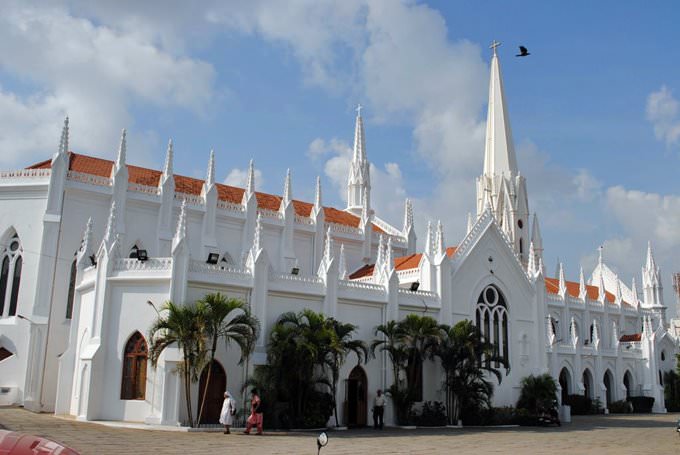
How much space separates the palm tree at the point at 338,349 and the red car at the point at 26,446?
2215 cm

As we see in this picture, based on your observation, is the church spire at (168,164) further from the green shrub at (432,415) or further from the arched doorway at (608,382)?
the arched doorway at (608,382)

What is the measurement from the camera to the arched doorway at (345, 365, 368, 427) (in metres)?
30.0

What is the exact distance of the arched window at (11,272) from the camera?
32.0 meters

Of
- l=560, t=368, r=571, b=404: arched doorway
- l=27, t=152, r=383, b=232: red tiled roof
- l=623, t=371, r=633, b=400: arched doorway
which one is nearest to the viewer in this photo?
l=27, t=152, r=383, b=232: red tiled roof

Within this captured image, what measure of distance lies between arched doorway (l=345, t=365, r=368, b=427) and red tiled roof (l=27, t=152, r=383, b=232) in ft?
47.4

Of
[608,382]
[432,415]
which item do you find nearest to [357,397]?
[432,415]

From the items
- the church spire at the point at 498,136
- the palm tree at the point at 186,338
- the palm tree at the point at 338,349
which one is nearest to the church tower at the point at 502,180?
the church spire at the point at 498,136

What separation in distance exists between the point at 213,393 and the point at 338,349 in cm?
513

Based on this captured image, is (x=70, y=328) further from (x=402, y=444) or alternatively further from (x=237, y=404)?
(x=402, y=444)

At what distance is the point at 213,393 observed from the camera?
2600 cm

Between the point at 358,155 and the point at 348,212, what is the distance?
514 cm

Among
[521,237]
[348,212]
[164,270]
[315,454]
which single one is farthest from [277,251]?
[521,237]

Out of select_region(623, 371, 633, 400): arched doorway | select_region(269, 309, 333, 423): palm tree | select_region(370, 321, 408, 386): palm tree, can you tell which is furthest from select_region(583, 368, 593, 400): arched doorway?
select_region(269, 309, 333, 423): palm tree

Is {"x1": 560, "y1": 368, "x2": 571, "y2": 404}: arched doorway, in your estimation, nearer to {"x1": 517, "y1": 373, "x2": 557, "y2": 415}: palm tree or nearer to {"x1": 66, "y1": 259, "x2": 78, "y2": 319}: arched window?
{"x1": 517, "y1": 373, "x2": 557, "y2": 415}: palm tree
